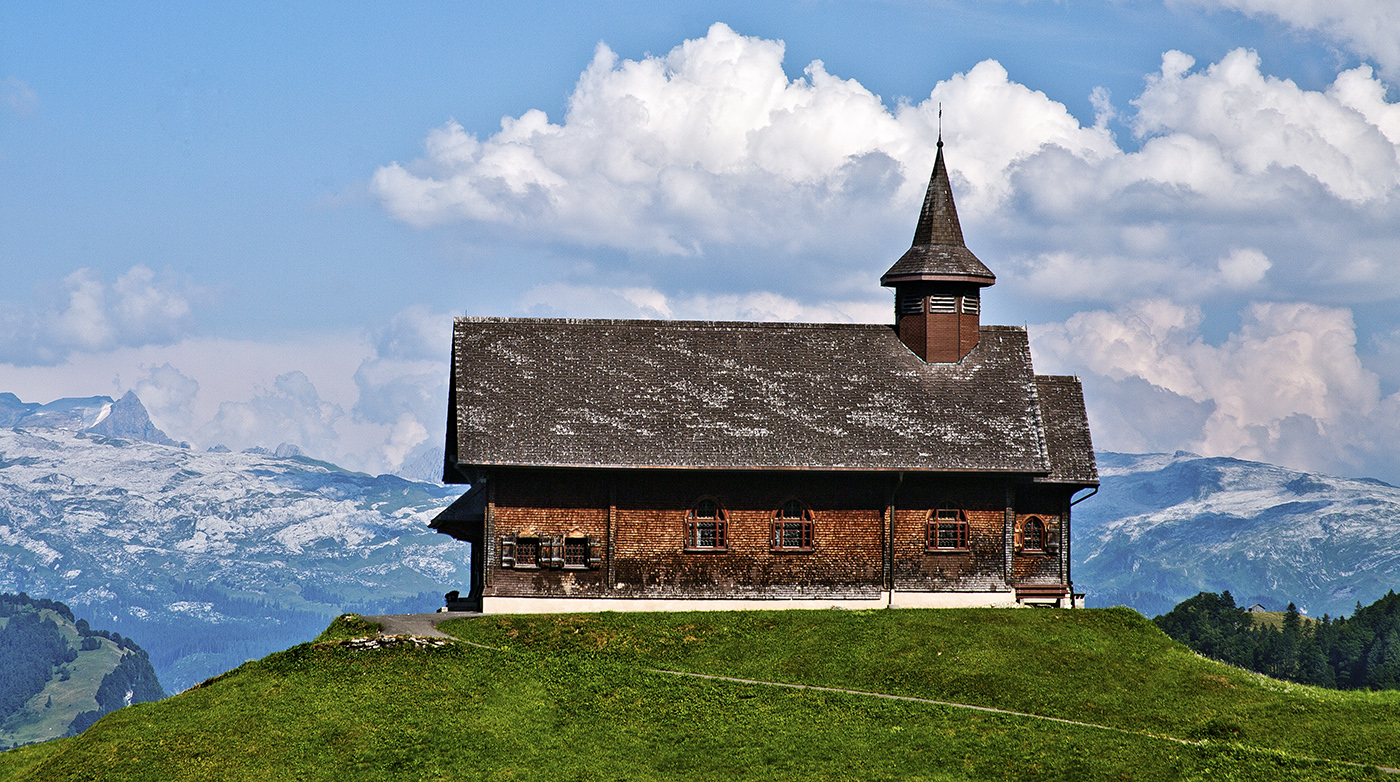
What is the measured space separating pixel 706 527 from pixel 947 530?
864cm

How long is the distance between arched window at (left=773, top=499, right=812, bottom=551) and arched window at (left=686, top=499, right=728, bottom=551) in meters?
1.86

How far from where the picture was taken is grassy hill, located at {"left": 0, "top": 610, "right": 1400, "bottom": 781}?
31.0 metres

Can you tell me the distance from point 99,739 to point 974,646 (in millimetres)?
23429

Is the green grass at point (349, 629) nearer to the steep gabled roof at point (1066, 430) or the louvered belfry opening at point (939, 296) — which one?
the louvered belfry opening at point (939, 296)

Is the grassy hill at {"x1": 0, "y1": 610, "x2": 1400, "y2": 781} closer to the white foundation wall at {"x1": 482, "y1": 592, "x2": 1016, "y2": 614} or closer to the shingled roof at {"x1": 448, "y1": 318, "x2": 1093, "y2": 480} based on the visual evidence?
the white foundation wall at {"x1": 482, "y1": 592, "x2": 1016, "y2": 614}

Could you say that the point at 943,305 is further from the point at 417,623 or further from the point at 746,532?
the point at 417,623

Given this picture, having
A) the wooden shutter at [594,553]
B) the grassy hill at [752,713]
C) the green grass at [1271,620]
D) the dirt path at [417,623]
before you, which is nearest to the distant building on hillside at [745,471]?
the wooden shutter at [594,553]

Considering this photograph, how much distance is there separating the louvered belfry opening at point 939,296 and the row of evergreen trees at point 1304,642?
11179cm

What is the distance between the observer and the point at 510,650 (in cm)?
4022

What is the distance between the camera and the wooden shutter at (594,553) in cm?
4700

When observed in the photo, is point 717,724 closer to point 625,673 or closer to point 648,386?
point 625,673

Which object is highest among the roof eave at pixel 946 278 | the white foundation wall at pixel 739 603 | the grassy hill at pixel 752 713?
the roof eave at pixel 946 278

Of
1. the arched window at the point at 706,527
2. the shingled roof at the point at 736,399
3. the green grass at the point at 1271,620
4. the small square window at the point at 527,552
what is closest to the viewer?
the shingled roof at the point at 736,399

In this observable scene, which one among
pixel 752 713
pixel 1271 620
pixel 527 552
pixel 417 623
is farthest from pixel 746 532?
pixel 1271 620
